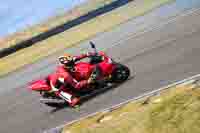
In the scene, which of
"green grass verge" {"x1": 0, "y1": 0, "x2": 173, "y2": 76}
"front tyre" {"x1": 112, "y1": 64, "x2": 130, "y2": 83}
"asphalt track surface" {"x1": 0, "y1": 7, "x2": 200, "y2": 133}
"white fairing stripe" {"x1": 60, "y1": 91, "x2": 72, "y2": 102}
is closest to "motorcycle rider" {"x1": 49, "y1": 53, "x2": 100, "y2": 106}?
"white fairing stripe" {"x1": 60, "y1": 91, "x2": 72, "y2": 102}

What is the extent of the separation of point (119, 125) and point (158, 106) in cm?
92

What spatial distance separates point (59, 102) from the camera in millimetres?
14781

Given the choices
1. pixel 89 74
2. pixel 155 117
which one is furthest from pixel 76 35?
pixel 155 117

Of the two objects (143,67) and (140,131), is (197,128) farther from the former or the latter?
(143,67)

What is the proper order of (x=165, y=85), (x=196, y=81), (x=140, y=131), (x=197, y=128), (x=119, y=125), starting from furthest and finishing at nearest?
(x=165, y=85), (x=196, y=81), (x=119, y=125), (x=140, y=131), (x=197, y=128)

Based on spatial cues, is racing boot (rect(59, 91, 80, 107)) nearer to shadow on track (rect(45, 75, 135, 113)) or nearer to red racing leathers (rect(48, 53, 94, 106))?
red racing leathers (rect(48, 53, 94, 106))

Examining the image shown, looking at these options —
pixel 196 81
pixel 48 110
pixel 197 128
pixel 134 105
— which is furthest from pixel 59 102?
pixel 197 128

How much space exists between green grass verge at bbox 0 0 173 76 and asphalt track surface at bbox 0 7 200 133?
506cm

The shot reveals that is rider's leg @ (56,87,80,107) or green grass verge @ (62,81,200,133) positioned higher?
green grass verge @ (62,81,200,133)

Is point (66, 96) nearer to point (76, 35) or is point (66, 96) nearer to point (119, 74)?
point (119, 74)

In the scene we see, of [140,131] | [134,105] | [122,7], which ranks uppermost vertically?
[140,131]

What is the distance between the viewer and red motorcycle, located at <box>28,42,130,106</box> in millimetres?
14164

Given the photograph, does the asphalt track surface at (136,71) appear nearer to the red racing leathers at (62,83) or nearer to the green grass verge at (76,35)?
the red racing leathers at (62,83)

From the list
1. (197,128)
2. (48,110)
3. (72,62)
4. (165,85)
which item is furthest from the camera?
(48,110)
